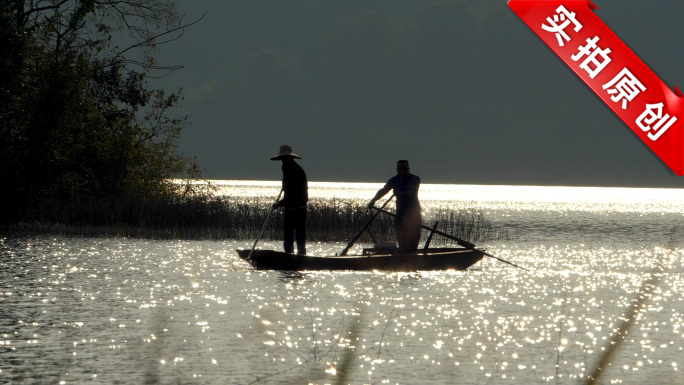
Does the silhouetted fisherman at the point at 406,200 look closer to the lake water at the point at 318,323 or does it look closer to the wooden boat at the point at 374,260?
the wooden boat at the point at 374,260

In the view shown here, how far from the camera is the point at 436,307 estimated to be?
14.6 meters

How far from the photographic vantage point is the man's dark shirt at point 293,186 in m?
19.8

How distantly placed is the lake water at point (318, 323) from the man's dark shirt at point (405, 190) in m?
1.39

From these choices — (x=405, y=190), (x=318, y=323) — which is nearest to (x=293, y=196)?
(x=405, y=190)

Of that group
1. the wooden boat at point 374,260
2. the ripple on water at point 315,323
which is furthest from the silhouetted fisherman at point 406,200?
the ripple on water at point 315,323

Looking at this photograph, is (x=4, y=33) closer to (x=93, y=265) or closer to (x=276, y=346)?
(x=93, y=265)

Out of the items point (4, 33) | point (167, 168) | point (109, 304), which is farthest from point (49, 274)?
point (167, 168)

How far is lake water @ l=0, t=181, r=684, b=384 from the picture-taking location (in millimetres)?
9523

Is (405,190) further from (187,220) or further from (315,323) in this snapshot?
(187,220)

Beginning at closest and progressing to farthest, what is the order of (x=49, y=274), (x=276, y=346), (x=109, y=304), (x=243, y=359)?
(x=243, y=359) → (x=276, y=346) → (x=109, y=304) → (x=49, y=274)

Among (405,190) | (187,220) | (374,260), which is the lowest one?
(374,260)

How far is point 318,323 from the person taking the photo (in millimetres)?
12758

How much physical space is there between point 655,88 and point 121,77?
2306 centimetres

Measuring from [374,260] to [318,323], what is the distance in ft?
23.2
